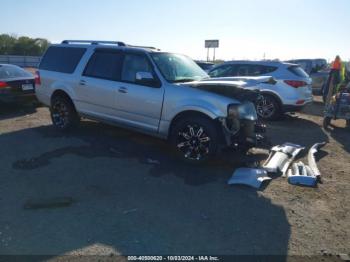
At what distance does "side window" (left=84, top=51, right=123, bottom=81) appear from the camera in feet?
21.7

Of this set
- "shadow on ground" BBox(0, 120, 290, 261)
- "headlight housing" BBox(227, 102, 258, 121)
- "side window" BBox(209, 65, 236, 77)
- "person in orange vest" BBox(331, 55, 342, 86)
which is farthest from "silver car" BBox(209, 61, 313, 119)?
"shadow on ground" BBox(0, 120, 290, 261)

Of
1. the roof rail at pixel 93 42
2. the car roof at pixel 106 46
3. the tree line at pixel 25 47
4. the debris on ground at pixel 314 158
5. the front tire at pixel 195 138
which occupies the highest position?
the tree line at pixel 25 47

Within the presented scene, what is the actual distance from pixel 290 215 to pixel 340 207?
79 centimetres

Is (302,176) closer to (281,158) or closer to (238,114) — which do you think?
(281,158)

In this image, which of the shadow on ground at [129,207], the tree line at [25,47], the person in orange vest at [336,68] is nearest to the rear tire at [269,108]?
the person in orange vest at [336,68]

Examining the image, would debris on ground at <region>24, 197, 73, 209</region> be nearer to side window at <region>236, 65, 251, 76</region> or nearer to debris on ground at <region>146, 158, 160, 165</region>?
debris on ground at <region>146, 158, 160, 165</region>

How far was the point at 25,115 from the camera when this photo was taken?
9602 mm

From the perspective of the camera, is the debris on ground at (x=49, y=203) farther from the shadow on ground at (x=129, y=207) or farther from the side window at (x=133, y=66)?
the side window at (x=133, y=66)

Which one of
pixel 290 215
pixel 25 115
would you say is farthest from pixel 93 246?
pixel 25 115

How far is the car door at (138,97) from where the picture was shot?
5.98m

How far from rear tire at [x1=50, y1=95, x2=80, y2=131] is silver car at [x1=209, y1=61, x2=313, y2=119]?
15.3 feet

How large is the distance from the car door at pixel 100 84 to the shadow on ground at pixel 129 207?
2.76 feet

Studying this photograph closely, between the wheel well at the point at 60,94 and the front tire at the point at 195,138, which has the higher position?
the wheel well at the point at 60,94

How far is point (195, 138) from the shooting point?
5645mm
